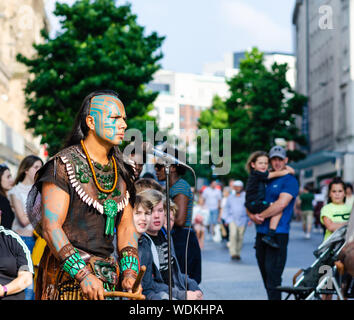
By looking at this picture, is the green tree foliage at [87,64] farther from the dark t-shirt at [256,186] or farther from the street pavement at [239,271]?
the dark t-shirt at [256,186]

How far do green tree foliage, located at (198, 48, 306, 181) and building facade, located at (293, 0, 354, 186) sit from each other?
9.20ft

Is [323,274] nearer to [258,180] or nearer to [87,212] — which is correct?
[258,180]

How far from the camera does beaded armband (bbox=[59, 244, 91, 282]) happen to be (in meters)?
3.17

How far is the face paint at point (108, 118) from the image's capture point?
3420 mm

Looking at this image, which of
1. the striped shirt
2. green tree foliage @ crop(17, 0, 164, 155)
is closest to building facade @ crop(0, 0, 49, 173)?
green tree foliage @ crop(17, 0, 164, 155)

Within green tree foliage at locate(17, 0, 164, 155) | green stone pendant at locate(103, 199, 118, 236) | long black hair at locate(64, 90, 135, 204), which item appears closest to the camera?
green stone pendant at locate(103, 199, 118, 236)

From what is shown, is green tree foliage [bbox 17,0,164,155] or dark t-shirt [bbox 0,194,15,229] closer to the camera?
dark t-shirt [bbox 0,194,15,229]

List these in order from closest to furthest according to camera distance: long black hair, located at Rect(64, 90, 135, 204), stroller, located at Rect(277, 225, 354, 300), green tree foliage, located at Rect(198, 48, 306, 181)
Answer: long black hair, located at Rect(64, 90, 135, 204)
stroller, located at Rect(277, 225, 354, 300)
green tree foliage, located at Rect(198, 48, 306, 181)

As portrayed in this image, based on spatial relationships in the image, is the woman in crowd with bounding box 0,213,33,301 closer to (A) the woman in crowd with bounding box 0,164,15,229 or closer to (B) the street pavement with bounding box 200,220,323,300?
(A) the woman in crowd with bounding box 0,164,15,229

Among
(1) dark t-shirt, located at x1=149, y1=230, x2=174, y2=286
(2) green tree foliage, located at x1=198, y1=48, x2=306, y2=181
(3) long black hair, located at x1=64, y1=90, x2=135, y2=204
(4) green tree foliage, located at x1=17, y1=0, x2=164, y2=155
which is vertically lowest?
(1) dark t-shirt, located at x1=149, y1=230, x2=174, y2=286

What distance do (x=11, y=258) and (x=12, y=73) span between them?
3148 centimetres

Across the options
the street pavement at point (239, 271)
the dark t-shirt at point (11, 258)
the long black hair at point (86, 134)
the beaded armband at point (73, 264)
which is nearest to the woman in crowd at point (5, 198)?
the street pavement at point (239, 271)

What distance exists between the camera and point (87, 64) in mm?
26719
